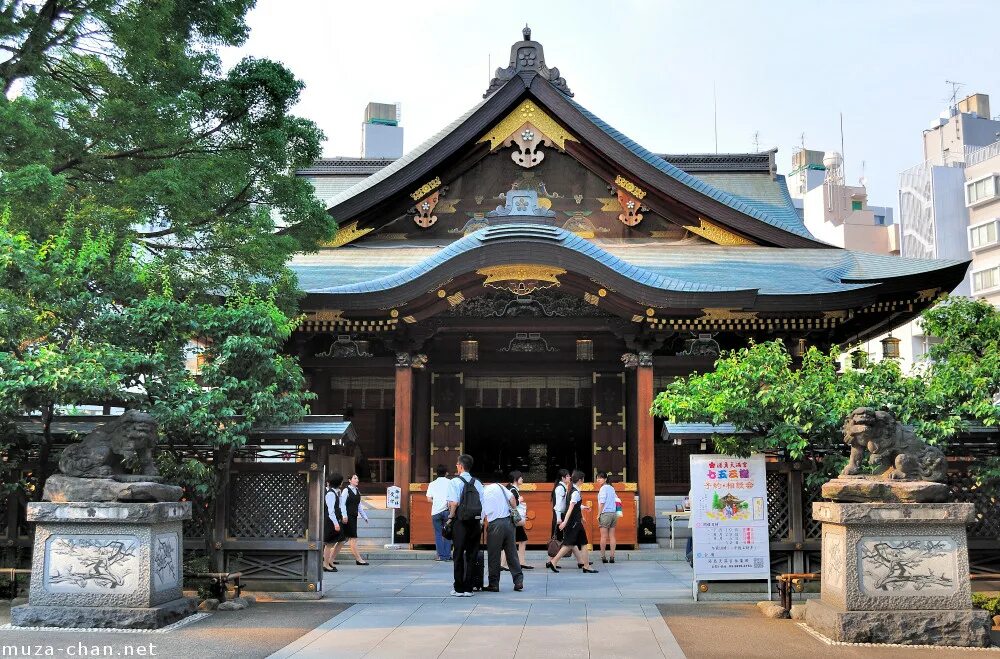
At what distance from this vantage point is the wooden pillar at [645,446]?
15.6 metres

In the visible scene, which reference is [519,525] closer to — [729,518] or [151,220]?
[729,518]

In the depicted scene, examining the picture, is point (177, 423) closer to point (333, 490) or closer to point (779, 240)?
point (333, 490)

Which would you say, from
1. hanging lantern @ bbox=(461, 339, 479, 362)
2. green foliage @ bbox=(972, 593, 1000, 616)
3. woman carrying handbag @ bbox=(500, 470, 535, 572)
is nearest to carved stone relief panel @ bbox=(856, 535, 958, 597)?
green foliage @ bbox=(972, 593, 1000, 616)

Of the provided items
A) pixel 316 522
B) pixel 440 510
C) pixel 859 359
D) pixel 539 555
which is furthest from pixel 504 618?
pixel 859 359

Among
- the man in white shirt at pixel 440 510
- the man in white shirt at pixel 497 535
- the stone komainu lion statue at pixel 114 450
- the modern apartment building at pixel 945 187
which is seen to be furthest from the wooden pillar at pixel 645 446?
the modern apartment building at pixel 945 187

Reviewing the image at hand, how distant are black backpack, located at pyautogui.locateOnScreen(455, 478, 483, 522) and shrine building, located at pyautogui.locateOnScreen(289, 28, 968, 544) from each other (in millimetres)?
5221

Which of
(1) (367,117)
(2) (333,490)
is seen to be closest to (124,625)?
(2) (333,490)

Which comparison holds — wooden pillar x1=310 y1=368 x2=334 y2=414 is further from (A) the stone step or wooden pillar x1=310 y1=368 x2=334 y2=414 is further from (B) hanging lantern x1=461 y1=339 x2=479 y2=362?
(A) the stone step

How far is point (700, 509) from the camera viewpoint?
382 inches

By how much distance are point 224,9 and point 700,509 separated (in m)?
8.25

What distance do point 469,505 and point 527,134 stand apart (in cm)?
1107

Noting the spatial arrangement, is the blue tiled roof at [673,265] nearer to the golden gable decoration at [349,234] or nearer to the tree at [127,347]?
the golden gable decoration at [349,234]

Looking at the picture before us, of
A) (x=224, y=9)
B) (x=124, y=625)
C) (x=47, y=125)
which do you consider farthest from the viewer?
(x=224, y=9)

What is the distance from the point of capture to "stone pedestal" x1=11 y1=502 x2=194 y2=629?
7898 millimetres
